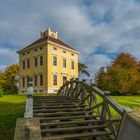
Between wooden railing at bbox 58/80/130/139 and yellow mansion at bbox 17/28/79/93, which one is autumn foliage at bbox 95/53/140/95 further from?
wooden railing at bbox 58/80/130/139

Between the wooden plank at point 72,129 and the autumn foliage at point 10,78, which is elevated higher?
the autumn foliage at point 10,78

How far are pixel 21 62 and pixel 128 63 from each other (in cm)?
2062

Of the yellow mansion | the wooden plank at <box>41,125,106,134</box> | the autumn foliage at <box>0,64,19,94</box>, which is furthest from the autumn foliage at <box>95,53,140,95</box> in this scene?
the autumn foliage at <box>0,64,19,94</box>

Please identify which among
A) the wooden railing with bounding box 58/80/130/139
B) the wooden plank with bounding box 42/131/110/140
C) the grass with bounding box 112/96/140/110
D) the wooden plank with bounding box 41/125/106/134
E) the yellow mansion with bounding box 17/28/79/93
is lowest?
the wooden plank with bounding box 42/131/110/140

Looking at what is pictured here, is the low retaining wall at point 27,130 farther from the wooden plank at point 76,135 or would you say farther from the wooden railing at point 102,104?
the wooden railing at point 102,104

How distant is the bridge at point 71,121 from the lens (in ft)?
19.8

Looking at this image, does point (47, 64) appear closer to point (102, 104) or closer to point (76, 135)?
point (102, 104)

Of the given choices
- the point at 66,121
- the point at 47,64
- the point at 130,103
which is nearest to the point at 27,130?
the point at 66,121

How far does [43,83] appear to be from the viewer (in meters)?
38.2

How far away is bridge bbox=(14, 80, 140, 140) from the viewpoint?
6050 mm

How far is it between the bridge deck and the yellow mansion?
1070 inches

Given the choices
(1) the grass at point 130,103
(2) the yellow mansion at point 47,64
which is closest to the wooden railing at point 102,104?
(1) the grass at point 130,103

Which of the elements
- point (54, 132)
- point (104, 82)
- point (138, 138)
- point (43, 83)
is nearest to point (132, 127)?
point (138, 138)

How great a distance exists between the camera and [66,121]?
28.1 ft
